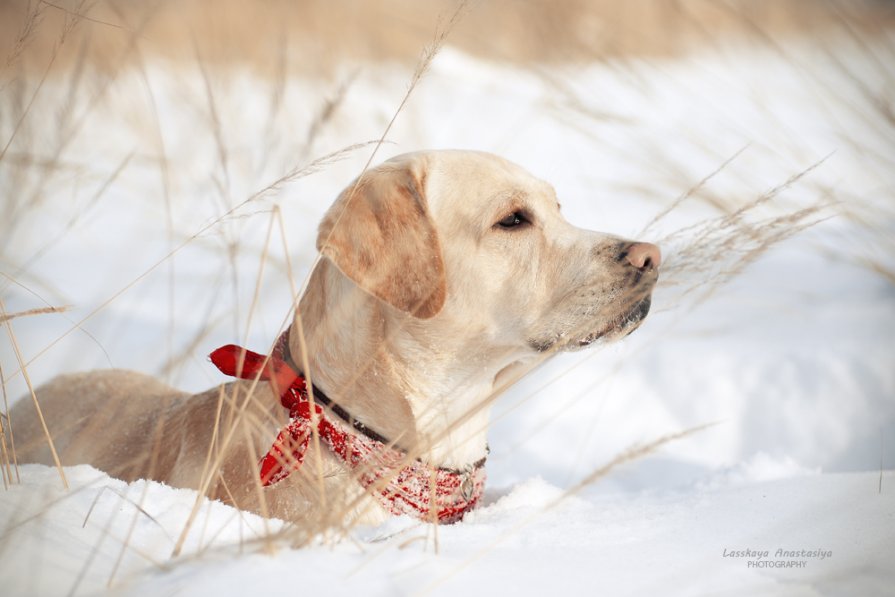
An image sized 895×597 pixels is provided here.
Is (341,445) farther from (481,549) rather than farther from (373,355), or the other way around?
(481,549)

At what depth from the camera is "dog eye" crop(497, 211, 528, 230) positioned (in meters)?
2.43

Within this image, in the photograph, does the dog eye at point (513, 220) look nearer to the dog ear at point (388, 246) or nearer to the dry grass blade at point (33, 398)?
the dog ear at point (388, 246)

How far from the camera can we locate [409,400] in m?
2.24

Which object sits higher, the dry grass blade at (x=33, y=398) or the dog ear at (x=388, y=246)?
the dog ear at (x=388, y=246)

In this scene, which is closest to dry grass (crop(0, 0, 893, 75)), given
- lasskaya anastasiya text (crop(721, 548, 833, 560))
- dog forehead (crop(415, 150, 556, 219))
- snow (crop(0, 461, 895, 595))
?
dog forehead (crop(415, 150, 556, 219))

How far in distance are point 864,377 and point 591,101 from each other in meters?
1.76

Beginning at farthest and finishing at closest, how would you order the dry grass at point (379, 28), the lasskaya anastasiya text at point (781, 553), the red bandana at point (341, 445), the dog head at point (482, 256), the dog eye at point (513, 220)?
the dry grass at point (379, 28), the dog eye at point (513, 220), the dog head at point (482, 256), the red bandana at point (341, 445), the lasskaya anastasiya text at point (781, 553)

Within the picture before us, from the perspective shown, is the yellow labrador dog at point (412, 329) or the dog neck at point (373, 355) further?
the dog neck at point (373, 355)

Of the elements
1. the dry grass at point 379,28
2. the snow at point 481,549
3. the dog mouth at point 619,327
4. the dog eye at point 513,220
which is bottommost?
the snow at point 481,549

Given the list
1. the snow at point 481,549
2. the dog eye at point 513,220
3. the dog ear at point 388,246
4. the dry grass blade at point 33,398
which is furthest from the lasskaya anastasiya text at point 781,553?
the dry grass blade at point 33,398

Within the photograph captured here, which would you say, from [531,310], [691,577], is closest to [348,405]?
[531,310]

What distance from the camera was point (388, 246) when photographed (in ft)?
7.07

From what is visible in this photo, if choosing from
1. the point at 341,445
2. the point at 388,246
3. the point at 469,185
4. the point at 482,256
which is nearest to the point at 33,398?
the point at 341,445

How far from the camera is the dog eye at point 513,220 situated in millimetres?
2432
